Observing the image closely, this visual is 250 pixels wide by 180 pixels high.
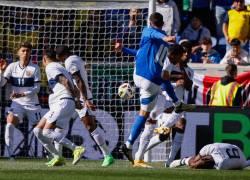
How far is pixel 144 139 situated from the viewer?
1766cm

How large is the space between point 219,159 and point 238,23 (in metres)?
7.18

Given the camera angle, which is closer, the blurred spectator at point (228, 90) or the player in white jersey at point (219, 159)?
the player in white jersey at point (219, 159)

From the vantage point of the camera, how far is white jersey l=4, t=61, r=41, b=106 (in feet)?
65.7

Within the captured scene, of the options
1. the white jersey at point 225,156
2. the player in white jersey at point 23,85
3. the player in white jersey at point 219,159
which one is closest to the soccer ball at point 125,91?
the player in white jersey at point 23,85

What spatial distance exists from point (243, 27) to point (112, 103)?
3.90 m

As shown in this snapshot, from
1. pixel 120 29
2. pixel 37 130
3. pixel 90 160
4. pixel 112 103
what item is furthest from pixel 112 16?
pixel 37 130

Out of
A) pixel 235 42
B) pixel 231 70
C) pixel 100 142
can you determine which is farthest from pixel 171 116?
pixel 235 42

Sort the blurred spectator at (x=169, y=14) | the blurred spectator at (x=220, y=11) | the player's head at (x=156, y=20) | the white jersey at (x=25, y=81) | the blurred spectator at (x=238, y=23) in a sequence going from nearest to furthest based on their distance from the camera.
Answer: the player's head at (x=156, y=20) < the white jersey at (x=25, y=81) < the blurred spectator at (x=169, y=14) < the blurred spectator at (x=238, y=23) < the blurred spectator at (x=220, y=11)

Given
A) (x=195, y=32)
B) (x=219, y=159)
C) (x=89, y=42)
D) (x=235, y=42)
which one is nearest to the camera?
(x=219, y=159)

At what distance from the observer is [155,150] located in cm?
1983

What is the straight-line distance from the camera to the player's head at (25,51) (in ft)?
65.6

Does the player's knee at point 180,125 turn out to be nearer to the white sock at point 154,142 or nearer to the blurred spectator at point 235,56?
the white sock at point 154,142

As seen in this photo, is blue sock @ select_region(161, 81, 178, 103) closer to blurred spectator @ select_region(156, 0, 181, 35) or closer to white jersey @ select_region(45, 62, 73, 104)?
white jersey @ select_region(45, 62, 73, 104)

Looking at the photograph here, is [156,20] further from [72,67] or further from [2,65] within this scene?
[2,65]
